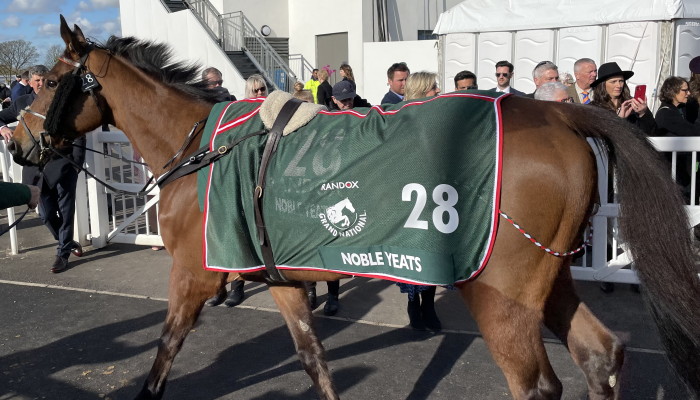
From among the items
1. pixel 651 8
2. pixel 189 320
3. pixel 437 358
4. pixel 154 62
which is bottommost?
pixel 437 358

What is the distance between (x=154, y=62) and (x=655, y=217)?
3.01 meters

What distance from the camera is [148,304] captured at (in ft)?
18.4

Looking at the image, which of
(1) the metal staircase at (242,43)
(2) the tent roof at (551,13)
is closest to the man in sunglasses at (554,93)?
(2) the tent roof at (551,13)

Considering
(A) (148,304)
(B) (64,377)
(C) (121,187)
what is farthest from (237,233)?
(C) (121,187)

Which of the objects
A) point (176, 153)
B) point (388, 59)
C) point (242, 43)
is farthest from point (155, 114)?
point (242, 43)

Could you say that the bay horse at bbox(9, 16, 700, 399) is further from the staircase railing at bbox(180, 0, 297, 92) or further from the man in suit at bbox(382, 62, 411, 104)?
the staircase railing at bbox(180, 0, 297, 92)

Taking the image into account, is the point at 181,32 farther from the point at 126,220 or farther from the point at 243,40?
the point at 126,220

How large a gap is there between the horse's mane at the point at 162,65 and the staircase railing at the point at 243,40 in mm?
16887

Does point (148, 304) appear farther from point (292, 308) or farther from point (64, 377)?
point (292, 308)

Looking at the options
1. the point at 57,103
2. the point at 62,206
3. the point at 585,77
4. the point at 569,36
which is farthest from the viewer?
the point at 569,36

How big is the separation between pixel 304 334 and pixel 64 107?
2014mm

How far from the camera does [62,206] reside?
22.9 ft

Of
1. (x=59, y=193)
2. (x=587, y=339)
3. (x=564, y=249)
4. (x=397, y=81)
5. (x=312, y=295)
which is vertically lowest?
(x=312, y=295)

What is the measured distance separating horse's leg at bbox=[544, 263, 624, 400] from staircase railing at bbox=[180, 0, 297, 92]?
1830cm
